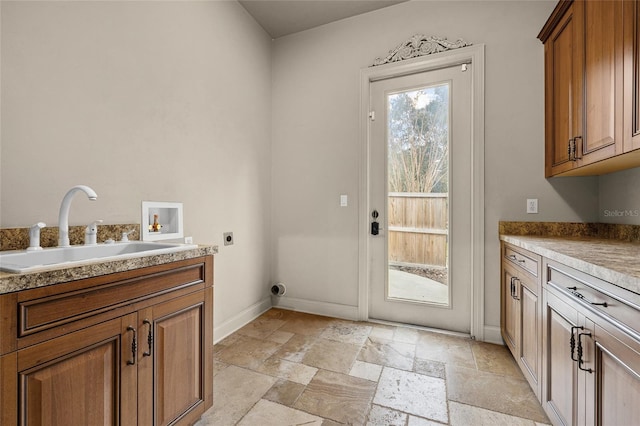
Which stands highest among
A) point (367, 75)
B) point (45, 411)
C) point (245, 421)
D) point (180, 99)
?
point (367, 75)

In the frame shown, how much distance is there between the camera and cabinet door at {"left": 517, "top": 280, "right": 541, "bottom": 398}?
153 centimetres

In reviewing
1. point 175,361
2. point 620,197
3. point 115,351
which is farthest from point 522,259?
point 115,351

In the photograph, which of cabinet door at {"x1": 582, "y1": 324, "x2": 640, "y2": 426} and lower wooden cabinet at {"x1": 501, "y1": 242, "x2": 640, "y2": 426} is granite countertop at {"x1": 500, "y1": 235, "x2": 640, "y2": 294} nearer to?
lower wooden cabinet at {"x1": 501, "y1": 242, "x2": 640, "y2": 426}

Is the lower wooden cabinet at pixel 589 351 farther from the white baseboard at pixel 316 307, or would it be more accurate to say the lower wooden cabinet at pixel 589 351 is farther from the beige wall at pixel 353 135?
the white baseboard at pixel 316 307

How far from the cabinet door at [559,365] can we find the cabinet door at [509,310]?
1.72 ft

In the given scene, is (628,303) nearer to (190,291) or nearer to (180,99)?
(190,291)

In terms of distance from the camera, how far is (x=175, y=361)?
1.26 m

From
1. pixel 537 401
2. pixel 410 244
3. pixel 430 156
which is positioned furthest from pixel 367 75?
pixel 537 401

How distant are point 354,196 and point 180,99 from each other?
1.62 m

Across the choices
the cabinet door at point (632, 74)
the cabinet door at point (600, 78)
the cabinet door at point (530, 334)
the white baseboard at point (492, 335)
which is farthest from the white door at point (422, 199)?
the cabinet door at point (632, 74)

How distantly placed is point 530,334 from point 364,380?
0.98 m

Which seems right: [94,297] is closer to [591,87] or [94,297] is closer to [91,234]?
[91,234]

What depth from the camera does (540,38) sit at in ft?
7.07

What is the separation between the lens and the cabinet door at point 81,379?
0.81 metres
